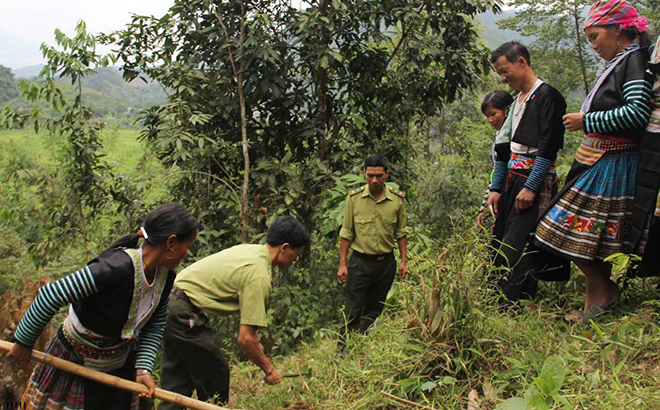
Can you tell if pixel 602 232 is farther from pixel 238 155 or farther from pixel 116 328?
pixel 238 155

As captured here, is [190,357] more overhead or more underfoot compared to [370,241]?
more underfoot

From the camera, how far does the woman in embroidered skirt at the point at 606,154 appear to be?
2.71 metres

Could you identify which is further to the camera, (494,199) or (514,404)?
(494,199)

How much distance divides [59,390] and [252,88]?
11.1ft

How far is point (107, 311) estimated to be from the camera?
7.25 ft

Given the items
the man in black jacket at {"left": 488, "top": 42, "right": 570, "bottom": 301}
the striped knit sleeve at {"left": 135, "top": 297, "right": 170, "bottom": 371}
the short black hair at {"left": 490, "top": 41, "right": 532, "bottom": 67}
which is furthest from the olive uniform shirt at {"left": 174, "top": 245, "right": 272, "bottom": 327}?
the short black hair at {"left": 490, "top": 41, "right": 532, "bottom": 67}

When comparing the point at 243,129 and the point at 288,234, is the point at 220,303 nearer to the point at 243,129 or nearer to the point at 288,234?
the point at 288,234

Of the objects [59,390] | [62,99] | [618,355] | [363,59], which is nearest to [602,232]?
[618,355]

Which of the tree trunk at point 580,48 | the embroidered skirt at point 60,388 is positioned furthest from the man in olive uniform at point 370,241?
the tree trunk at point 580,48

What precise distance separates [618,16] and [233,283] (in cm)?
257

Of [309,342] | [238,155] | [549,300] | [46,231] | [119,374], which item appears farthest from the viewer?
[46,231]

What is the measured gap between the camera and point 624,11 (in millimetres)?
2711

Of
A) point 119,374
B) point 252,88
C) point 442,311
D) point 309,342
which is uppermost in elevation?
point 252,88

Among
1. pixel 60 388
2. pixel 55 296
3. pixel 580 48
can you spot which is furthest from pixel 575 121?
pixel 580 48
